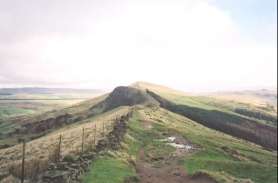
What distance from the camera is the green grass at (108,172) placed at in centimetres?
2647

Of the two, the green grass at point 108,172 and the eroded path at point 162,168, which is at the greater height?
the green grass at point 108,172

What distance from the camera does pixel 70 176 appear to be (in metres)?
24.3

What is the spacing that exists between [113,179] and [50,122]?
140 metres

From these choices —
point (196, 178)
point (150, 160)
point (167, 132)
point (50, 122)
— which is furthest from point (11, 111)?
point (196, 178)

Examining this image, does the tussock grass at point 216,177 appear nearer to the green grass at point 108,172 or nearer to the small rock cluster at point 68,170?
the green grass at point 108,172

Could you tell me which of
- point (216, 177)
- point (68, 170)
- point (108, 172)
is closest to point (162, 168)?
point (216, 177)

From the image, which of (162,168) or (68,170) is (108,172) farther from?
(162,168)

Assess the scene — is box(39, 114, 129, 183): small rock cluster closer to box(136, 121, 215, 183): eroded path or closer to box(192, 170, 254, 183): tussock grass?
box(136, 121, 215, 183): eroded path

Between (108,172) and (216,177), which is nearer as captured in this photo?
(108,172)

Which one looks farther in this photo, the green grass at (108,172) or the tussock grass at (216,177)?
the tussock grass at (216,177)

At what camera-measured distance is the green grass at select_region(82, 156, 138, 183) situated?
86.8 ft

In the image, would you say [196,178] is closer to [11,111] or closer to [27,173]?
[27,173]

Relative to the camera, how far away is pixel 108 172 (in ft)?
96.2

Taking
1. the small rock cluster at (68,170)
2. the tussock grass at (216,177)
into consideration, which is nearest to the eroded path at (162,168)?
the tussock grass at (216,177)
